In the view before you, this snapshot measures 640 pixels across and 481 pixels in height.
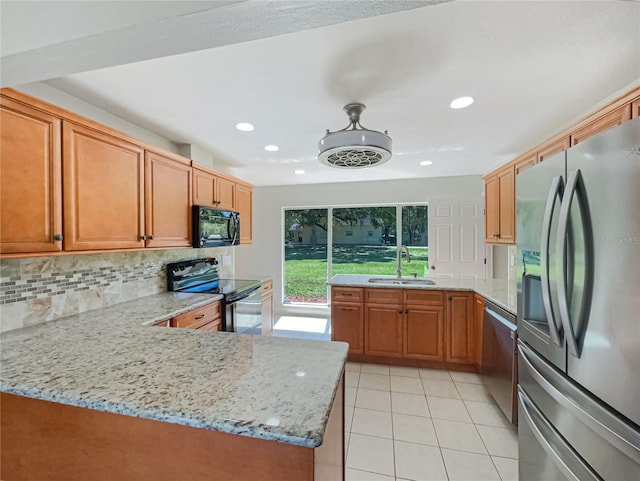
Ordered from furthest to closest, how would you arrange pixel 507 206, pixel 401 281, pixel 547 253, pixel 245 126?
1. pixel 401 281
2. pixel 507 206
3. pixel 245 126
4. pixel 547 253

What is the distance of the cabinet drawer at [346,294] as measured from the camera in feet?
10.0

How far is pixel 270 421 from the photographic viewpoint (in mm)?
731

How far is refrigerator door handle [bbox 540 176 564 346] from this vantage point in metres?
1.11

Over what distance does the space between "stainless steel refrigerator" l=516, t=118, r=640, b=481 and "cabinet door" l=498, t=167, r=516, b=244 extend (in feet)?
4.49

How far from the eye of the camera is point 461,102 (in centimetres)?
192

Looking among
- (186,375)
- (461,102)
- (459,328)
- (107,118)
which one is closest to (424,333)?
(459,328)

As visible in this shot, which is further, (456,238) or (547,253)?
(456,238)

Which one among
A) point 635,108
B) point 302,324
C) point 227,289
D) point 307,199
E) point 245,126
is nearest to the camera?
point 635,108

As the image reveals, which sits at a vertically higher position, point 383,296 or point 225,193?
point 225,193

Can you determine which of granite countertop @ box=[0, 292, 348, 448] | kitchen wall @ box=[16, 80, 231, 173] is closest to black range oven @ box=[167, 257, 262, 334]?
granite countertop @ box=[0, 292, 348, 448]

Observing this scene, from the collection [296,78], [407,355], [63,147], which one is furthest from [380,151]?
[407,355]

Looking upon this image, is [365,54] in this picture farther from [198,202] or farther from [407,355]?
[407,355]

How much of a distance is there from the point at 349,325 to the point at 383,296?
1.68 ft

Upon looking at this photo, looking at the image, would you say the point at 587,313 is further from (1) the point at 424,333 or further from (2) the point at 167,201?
(2) the point at 167,201
